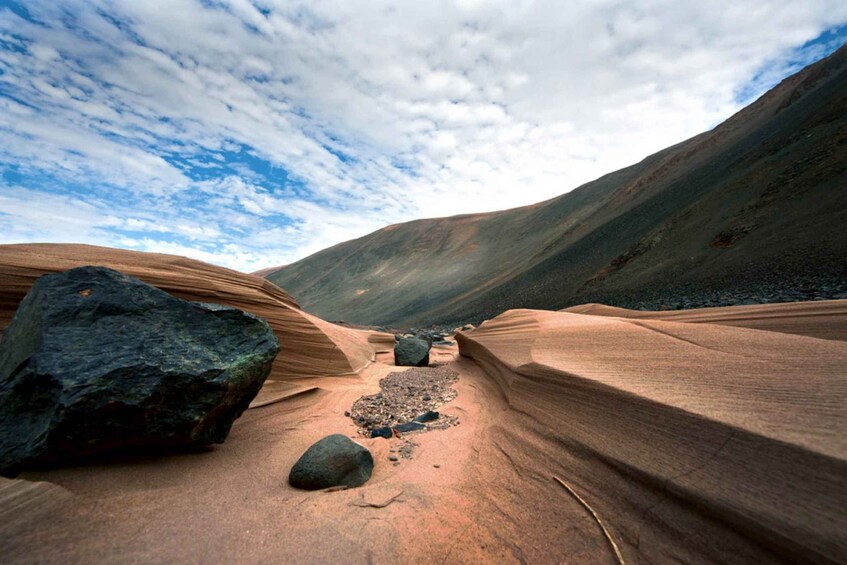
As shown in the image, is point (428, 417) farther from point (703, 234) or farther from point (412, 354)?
point (703, 234)

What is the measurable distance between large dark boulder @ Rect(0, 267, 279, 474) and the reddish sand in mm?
201

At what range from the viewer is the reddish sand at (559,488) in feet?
4.63

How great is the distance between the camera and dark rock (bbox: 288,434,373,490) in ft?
7.31

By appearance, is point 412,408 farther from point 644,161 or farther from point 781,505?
point 644,161

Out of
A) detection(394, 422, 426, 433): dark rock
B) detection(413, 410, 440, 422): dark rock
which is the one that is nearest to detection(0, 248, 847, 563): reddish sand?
detection(394, 422, 426, 433): dark rock

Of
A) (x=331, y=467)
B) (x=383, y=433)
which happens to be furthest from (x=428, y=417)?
(x=331, y=467)

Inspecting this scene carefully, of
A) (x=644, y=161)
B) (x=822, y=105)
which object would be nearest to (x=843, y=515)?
(x=822, y=105)

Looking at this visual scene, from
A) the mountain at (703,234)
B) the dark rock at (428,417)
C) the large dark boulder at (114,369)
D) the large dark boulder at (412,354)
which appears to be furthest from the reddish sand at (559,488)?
the mountain at (703,234)

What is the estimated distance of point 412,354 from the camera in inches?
285

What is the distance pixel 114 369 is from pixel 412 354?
17.8ft

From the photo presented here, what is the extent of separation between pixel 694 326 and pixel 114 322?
16.5ft

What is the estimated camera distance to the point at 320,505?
2.00m

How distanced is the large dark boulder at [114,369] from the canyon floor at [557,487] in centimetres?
20

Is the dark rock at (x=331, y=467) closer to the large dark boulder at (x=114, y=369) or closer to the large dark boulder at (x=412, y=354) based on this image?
the large dark boulder at (x=114, y=369)
